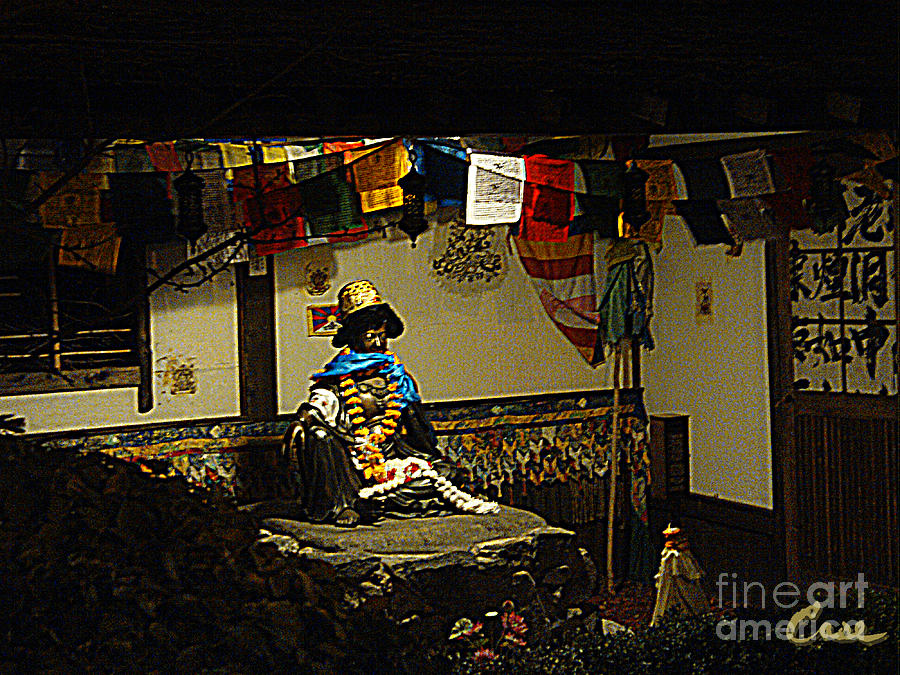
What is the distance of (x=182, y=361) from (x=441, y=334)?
205cm

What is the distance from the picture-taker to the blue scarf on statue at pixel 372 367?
7.88 metres

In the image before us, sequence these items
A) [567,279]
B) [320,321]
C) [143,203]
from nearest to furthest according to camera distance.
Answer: [143,203] → [320,321] → [567,279]

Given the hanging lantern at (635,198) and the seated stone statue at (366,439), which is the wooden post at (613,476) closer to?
the seated stone statue at (366,439)

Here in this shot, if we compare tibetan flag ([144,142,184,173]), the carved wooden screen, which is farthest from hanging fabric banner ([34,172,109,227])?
the carved wooden screen

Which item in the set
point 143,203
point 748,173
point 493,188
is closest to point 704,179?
point 748,173

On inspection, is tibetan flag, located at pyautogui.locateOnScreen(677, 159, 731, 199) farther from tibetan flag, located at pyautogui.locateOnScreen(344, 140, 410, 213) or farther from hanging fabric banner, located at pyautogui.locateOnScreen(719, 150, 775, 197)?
tibetan flag, located at pyautogui.locateOnScreen(344, 140, 410, 213)

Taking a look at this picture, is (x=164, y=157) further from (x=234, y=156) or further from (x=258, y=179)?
(x=258, y=179)

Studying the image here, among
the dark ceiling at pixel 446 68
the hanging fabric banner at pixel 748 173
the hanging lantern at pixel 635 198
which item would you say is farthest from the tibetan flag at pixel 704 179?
the dark ceiling at pixel 446 68

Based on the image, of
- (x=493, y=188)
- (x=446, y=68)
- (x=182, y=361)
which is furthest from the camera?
(x=182, y=361)

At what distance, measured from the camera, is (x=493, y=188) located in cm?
718

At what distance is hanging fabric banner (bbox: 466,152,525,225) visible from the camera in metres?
7.07

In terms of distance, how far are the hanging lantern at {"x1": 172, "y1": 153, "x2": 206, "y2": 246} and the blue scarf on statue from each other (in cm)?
184

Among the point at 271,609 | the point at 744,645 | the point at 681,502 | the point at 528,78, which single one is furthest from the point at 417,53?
the point at 681,502

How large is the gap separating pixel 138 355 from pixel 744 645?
4.74 metres
